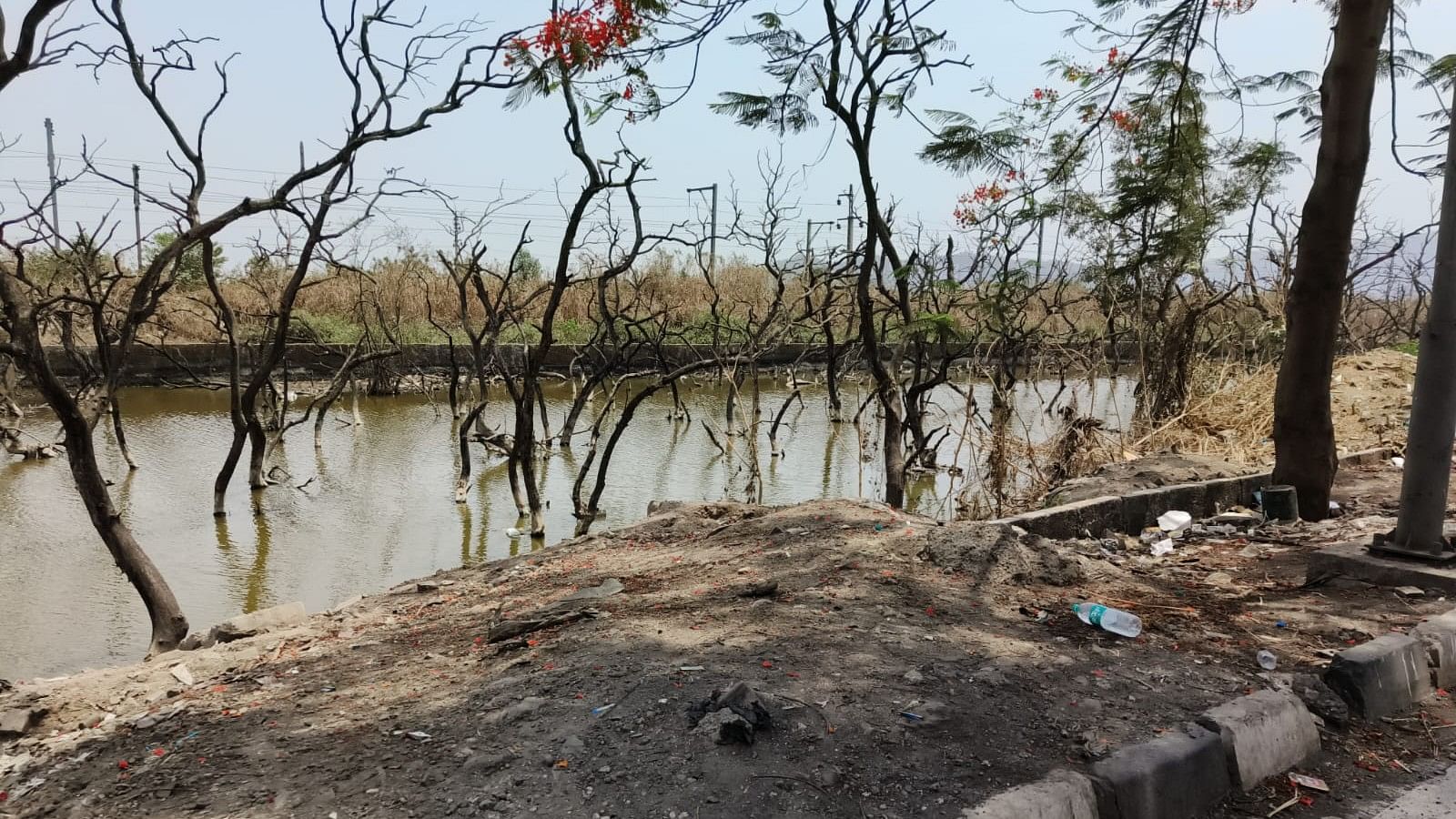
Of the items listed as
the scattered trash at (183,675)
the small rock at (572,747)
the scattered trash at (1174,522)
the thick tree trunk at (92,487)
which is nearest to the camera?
the small rock at (572,747)

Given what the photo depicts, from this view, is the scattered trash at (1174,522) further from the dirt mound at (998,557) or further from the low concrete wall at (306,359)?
the low concrete wall at (306,359)

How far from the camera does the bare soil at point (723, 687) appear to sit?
2.27 m

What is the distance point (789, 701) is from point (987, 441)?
512 cm

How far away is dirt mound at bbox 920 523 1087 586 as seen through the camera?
3.82 m

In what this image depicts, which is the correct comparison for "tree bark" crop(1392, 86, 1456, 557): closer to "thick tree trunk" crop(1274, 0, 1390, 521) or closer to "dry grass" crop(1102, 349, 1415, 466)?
"thick tree trunk" crop(1274, 0, 1390, 521)

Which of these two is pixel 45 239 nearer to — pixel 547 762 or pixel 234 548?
pixel 234 548

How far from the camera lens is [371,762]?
2.40 meters

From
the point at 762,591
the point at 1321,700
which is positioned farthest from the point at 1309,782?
the point at 762,591

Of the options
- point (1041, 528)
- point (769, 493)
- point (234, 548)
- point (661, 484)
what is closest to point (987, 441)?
point (1041, 528)

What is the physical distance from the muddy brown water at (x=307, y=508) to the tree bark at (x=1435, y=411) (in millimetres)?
3325

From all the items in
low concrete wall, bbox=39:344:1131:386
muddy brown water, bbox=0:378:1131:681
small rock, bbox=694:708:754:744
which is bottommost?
muddy brown water, bbox=0:378:1131:681

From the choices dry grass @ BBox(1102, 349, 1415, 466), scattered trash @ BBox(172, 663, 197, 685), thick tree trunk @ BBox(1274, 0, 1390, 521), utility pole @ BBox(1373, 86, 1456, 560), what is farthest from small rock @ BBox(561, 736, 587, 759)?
dry grass @ BBox(1102, 349, 1415, 466)

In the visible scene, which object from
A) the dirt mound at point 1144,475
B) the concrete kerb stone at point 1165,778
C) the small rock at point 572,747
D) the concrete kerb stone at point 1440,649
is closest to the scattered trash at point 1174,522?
the dirt mound at point 1144,475

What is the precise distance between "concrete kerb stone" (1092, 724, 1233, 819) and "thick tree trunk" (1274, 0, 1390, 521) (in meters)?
3.60
